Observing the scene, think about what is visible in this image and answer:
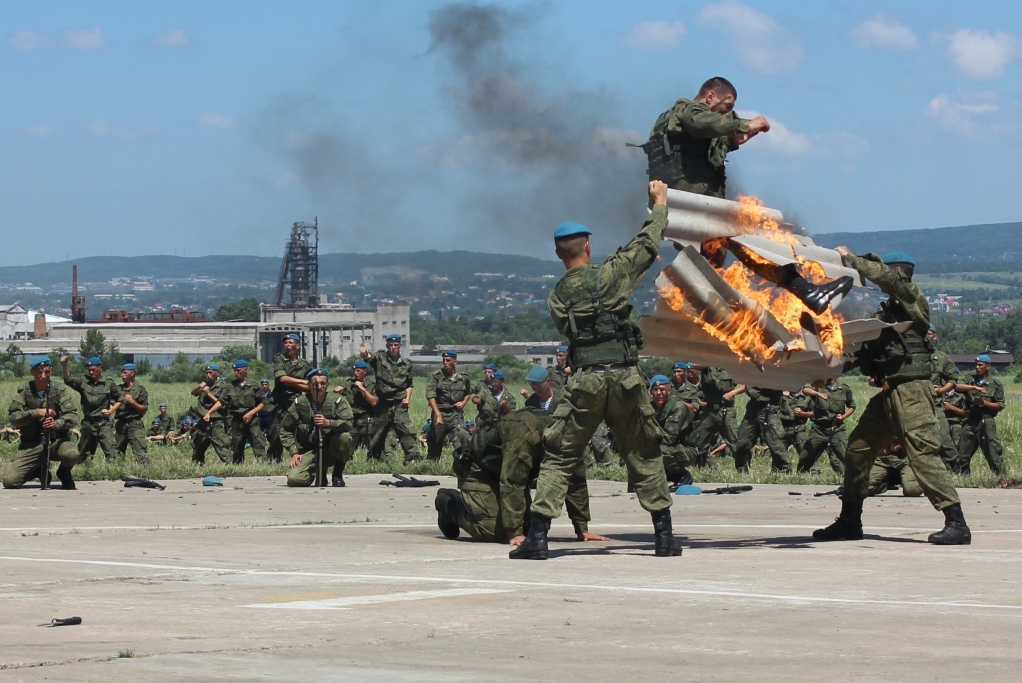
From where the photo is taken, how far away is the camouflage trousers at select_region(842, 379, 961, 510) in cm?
1163

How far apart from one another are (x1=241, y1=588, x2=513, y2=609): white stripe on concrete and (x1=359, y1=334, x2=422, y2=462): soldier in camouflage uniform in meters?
15.4

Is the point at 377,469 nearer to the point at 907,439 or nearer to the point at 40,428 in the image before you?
the point at 40,428

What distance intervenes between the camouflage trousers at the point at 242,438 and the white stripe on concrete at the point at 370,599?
16223 mm

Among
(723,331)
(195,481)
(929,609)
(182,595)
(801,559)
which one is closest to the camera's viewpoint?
(929,609)

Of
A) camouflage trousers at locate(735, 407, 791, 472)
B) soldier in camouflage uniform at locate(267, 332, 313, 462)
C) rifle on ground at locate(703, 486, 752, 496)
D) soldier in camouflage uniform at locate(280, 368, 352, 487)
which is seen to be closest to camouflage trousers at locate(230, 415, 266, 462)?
soldier in camouflage uniform at locate(267, 332, 313, 462)

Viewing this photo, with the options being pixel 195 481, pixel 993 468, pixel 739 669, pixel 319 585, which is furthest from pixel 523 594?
pixel 993 468

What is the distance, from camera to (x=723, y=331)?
11.4 metres

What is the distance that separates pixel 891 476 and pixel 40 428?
9.60m

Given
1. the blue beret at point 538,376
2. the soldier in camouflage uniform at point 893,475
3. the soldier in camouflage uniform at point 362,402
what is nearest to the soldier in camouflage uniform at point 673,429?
the soldier in camouflage uniform at point 893,475

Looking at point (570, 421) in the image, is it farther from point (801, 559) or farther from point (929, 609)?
point (929, 609)

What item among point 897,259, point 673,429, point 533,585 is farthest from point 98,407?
point 533,585

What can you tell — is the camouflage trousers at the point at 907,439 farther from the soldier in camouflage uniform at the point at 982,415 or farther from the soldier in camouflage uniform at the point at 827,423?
the soldier in camouflage uniform at the point at 827,423

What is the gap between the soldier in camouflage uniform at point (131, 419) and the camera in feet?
77.4

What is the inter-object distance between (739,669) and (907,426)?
218 inches
